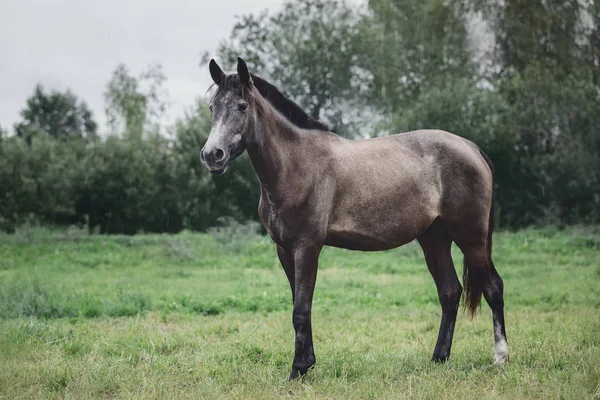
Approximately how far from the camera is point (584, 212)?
70.4ft

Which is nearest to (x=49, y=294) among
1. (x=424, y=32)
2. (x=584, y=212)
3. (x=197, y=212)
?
(x=197, y=212)

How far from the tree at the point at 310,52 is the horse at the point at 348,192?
24.6 meters

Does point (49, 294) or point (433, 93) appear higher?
point (433, 93)

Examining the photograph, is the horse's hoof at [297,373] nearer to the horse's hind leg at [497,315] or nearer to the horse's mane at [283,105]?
the horse's hind leg at [497,315]

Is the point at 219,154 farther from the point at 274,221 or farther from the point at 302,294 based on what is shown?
the point at 302,294

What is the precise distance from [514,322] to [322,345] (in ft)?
9.86

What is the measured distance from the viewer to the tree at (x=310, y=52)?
1223 inches

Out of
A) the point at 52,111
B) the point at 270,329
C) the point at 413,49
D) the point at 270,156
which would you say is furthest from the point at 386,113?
the point at 52,111

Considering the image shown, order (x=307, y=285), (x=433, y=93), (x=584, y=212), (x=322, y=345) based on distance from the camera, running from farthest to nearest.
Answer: (x=433, y=93) < (x=584, y=212) < (x=322, y=345) < (x=307, y=285)

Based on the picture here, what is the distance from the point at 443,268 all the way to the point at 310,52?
87.3 ft

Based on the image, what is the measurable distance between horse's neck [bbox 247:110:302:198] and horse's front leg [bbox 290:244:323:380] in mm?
603

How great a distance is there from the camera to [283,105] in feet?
17.6

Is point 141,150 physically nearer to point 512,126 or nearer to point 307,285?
point 512,126

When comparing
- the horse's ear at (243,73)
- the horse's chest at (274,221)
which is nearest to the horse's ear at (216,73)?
the horse's ear at (243,73)
